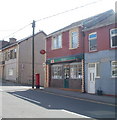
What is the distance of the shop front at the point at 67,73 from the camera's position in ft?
74.3

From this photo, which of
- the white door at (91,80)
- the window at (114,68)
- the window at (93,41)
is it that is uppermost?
the window at (93,41)

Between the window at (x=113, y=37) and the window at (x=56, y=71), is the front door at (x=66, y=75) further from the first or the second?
the window at (x=113, y=37)

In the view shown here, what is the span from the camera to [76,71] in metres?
23.3

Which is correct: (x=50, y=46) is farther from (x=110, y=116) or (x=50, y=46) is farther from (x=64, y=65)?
(x=110, y=116)

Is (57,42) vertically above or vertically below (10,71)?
above

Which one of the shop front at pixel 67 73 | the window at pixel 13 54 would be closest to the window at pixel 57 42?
the shop front at pixel 67 73

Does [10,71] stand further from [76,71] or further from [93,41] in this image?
[93,41]

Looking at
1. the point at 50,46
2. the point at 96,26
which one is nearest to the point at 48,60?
the point at 50,46

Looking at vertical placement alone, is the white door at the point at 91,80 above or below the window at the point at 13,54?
below

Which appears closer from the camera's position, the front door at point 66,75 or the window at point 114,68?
the window at point 114,68

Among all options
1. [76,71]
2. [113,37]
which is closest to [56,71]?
[76,71]

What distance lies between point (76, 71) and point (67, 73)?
1.67 meters

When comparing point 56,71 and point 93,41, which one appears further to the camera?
point 56,71

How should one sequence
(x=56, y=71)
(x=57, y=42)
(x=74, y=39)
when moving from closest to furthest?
(x=74, y=39) → (x=56, y=71) → (x=57, y=42)
